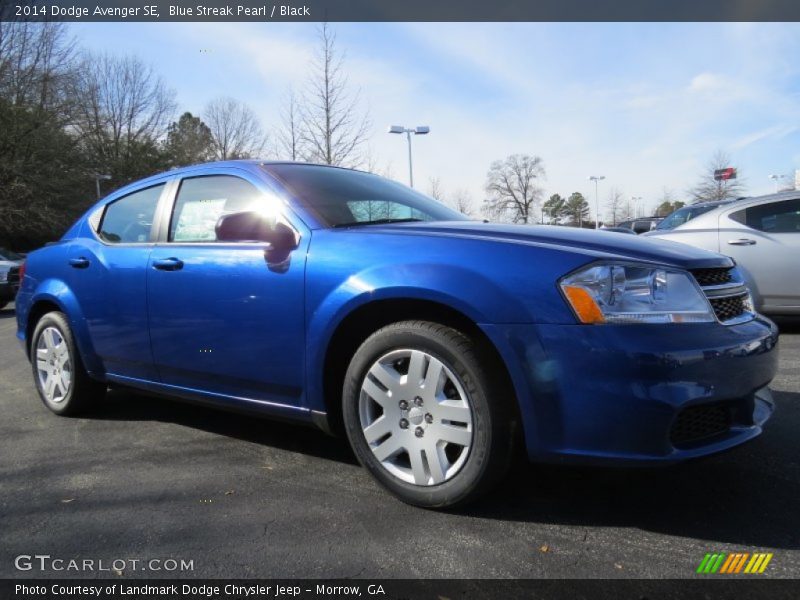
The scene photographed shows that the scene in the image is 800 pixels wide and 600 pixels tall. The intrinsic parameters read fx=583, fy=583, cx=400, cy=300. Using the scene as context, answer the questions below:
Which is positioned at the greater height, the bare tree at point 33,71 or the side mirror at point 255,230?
the bare tree at point 33,71

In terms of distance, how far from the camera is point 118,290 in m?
3.40

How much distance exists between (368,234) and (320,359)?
59 centimetres

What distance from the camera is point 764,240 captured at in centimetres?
605

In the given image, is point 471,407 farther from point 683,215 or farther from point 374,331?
point 683,215

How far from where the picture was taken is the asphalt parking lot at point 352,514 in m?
2.03

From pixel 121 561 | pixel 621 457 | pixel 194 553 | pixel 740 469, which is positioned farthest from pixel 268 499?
pixel 740 469

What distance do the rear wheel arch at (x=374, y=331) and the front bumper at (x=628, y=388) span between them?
96 mm

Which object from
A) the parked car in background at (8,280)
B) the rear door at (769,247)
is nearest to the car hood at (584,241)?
the rear door at (769,247)

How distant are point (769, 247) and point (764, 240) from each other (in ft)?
0.29

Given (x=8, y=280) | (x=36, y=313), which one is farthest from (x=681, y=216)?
(x=8, y=280)

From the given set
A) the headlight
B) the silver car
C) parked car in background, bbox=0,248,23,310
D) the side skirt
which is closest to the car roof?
the side skirt

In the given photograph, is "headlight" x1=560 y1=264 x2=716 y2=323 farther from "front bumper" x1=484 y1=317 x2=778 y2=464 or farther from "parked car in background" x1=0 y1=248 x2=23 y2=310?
"parked car in background" x1=0 y1=248 x2=23 y2=310

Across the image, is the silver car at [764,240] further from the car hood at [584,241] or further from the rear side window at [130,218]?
the rear side window at [130,218]

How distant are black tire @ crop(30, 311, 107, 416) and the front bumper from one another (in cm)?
291
